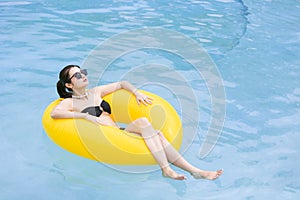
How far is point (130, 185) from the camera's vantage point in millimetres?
3545

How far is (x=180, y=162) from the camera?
3.46 m

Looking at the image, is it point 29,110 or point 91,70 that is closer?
point 29,110

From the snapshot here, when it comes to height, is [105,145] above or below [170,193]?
above

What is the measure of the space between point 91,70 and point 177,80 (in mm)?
1094

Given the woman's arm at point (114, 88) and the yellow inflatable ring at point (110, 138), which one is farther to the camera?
the woman's arm at point (114, 88)

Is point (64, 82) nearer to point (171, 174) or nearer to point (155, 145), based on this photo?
point (155, 145)

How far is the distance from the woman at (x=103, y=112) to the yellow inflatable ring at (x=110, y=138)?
0.07 metres

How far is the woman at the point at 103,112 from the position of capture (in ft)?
11.2

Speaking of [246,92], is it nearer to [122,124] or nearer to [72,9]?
[122,124]

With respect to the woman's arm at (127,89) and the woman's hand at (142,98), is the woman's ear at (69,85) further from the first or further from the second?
the woman's hand at (142,98)

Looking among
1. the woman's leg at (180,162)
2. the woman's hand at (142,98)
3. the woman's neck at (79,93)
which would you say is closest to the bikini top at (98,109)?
the woman's neck at (79,93)

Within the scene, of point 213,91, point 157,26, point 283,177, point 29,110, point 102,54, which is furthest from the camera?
point 157,26

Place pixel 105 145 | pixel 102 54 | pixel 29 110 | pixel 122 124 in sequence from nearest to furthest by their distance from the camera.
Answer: pixel 105 145 → pixel 122 124 → pixel 29 110 → pixel 102 54

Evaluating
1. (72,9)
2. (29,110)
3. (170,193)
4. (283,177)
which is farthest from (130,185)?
(72,9)
